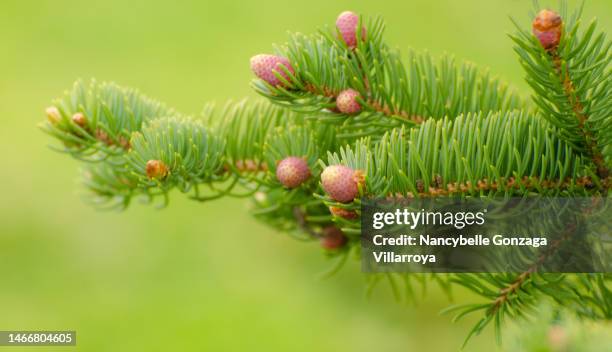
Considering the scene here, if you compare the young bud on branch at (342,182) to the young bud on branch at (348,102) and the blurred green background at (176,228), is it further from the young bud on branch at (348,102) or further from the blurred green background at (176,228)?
the blurred green background at (176,228)

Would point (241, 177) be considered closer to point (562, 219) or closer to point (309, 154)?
point (309, 154)

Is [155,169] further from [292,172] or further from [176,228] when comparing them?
[176,228]

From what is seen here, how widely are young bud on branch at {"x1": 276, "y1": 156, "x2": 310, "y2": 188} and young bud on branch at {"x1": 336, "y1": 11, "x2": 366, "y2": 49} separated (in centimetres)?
7

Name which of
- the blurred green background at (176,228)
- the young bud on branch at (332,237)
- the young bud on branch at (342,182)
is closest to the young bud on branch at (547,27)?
the young bud on branch at (342,182)

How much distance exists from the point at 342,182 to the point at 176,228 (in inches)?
32.6

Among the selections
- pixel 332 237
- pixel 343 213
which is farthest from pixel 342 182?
pixel 332 237

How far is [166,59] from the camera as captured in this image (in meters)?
1.34

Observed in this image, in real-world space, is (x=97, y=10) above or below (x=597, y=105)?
above

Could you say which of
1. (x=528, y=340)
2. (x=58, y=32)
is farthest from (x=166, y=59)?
(x=528, y=340)

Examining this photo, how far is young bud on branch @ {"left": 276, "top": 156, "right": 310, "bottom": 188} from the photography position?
342mm

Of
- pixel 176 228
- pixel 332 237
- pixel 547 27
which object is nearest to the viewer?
pixel 547 27

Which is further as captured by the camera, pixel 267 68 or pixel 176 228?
pixel 176 228

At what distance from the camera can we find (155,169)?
0.33 m

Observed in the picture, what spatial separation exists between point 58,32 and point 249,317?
2.74 feet
